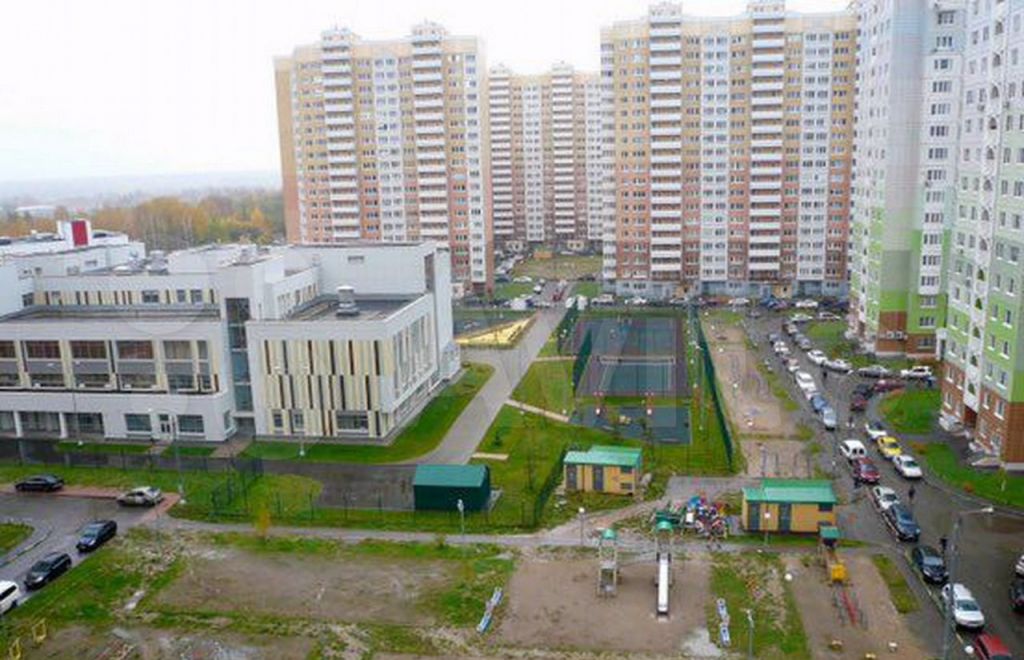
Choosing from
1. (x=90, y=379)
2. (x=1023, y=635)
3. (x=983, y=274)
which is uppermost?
(x=983, y=274)

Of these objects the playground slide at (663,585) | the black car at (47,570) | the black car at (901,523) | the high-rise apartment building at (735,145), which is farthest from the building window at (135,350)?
the high-rise apartment building at (735,145)

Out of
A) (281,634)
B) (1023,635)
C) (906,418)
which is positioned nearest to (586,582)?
(281,634)

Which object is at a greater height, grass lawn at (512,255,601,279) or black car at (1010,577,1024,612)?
grass lawn at (512,255,601,279)

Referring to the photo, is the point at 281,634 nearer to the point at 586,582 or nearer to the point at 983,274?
the point at 586,582

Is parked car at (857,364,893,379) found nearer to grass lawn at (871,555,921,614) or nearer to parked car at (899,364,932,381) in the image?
parked car at (899,364,932,381)

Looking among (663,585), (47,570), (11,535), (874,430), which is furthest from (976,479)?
(11,535)

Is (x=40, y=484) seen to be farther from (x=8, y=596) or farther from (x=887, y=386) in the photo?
(x=887, y=386)

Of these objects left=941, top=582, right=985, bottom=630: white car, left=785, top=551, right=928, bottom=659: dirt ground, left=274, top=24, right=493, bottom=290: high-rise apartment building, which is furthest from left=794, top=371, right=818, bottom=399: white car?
left=274, top=24, right=493, bottom=290: high-rise apartment building
